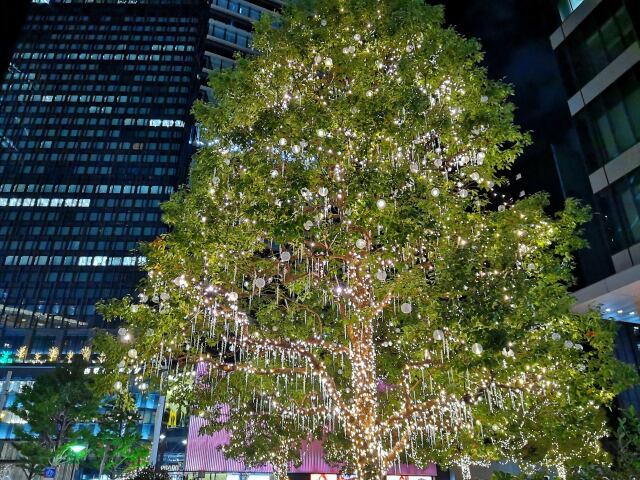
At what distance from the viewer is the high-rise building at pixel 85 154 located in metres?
61.5

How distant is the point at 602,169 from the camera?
12938mm

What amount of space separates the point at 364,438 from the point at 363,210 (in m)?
3.45

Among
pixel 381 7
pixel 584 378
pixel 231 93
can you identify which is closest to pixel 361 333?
pixel 584 378

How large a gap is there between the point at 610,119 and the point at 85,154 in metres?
73.2

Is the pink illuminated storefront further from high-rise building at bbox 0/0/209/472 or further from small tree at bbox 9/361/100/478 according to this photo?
high-rise building at bbox 0/0/209/472

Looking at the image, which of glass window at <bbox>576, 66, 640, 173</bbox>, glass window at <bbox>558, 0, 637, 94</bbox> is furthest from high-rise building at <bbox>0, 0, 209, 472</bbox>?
glass window at <bbox>576, 66, 640, 173</bbox>

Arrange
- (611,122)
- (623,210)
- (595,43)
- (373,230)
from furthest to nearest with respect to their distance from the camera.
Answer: (595,43) → (611,122) → (623,210) → (373,230)

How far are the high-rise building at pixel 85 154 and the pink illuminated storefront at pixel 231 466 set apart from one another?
42.3 metres

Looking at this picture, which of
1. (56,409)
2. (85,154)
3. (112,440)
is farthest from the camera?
(85,154)

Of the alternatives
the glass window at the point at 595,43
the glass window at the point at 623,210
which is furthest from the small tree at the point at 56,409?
the glass window at the point at 595,43

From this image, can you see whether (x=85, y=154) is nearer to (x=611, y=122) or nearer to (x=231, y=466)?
(x=231, y=466)

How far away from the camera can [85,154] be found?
227ft

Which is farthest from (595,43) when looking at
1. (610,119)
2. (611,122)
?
(611,122)

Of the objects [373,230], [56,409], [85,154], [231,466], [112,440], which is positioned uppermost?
[85,154]
